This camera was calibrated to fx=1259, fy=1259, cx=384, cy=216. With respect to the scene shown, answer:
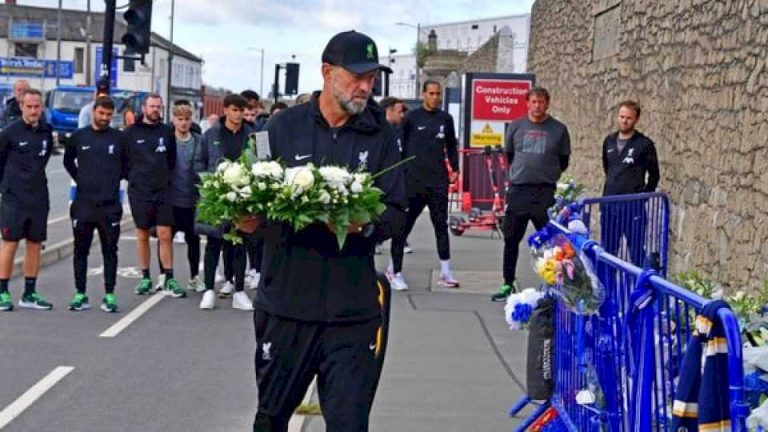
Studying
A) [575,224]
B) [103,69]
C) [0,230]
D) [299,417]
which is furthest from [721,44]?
[103,69]

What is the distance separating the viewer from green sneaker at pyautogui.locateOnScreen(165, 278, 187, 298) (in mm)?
12602

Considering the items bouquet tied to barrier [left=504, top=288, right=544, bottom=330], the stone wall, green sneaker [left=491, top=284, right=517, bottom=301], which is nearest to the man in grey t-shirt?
green sneaker [left=491, top=284, right=517, bottom=301]

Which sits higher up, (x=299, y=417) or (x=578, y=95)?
(x=578, y=95)

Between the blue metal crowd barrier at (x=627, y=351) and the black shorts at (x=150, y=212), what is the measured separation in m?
5.85

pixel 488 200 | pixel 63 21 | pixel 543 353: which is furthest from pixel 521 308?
pixel 63 21

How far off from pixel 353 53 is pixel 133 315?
6.84m

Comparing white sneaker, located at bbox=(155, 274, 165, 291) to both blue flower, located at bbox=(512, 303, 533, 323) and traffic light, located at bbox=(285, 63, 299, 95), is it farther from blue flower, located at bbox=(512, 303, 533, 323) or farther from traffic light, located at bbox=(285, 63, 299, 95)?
traffic light, located at bbox=(285, 63, 299, 95)

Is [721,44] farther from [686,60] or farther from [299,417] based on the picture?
[299,417]

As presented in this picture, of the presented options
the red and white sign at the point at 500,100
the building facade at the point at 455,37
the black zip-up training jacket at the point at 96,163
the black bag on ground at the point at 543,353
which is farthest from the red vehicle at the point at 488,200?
the building facade at the point at 455,37

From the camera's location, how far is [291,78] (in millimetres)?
31844

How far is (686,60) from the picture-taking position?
12836 millimetres

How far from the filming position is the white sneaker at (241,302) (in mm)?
11875

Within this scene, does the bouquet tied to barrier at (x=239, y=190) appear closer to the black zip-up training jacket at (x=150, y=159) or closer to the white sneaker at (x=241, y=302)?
the white sneaker at (x=241, y=302)

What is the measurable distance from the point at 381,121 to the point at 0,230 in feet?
23.1
